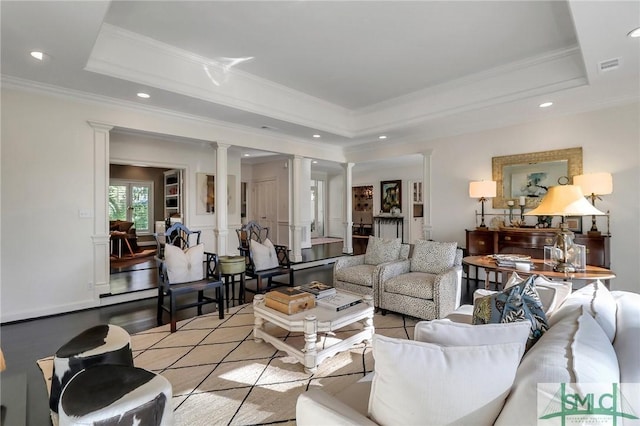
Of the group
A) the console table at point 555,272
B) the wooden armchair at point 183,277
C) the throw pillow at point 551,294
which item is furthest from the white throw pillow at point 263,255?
the throw pillow at point 551,294

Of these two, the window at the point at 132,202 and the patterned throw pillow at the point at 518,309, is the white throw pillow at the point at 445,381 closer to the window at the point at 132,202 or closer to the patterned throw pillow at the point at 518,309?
the patterned throw pillow at the point at 518,309

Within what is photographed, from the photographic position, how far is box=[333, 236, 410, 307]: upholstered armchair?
3795mm

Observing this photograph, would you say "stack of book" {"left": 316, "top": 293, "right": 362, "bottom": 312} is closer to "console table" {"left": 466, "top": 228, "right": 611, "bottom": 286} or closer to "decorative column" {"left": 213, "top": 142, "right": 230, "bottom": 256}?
"console table" {"left": 466, "top": 228, "right": 611, "bottom": 286}

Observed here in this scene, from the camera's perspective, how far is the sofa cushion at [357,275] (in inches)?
148

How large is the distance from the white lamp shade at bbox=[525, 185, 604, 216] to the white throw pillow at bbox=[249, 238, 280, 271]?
3133mm

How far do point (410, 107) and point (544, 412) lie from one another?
493 cm

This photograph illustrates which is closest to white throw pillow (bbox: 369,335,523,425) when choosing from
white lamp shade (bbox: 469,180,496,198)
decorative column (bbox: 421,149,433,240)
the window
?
white lamp shade (bbox: 469,180,496,198)

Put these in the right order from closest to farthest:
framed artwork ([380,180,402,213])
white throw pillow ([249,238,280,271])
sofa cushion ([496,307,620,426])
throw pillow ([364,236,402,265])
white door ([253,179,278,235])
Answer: sofa cushion ([496,307,620,426]) < throw pillow ([364,236,402,265]) < white throw pillow ([249,238,280,271]) < white door ([253,179,278,235]) < framed artwork ([380,180,402,213])

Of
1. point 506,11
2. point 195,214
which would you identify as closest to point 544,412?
point 506,11

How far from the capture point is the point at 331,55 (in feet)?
12.1

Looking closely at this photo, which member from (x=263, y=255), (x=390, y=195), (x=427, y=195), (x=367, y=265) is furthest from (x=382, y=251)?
(x=390, y=195)

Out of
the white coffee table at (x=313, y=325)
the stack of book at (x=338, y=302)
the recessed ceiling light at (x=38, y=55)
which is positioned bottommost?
the white coffee table at (x=313, y=325)

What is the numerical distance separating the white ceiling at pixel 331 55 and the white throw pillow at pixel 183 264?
1.90 m

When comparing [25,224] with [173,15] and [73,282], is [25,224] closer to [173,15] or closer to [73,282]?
[73,282]
